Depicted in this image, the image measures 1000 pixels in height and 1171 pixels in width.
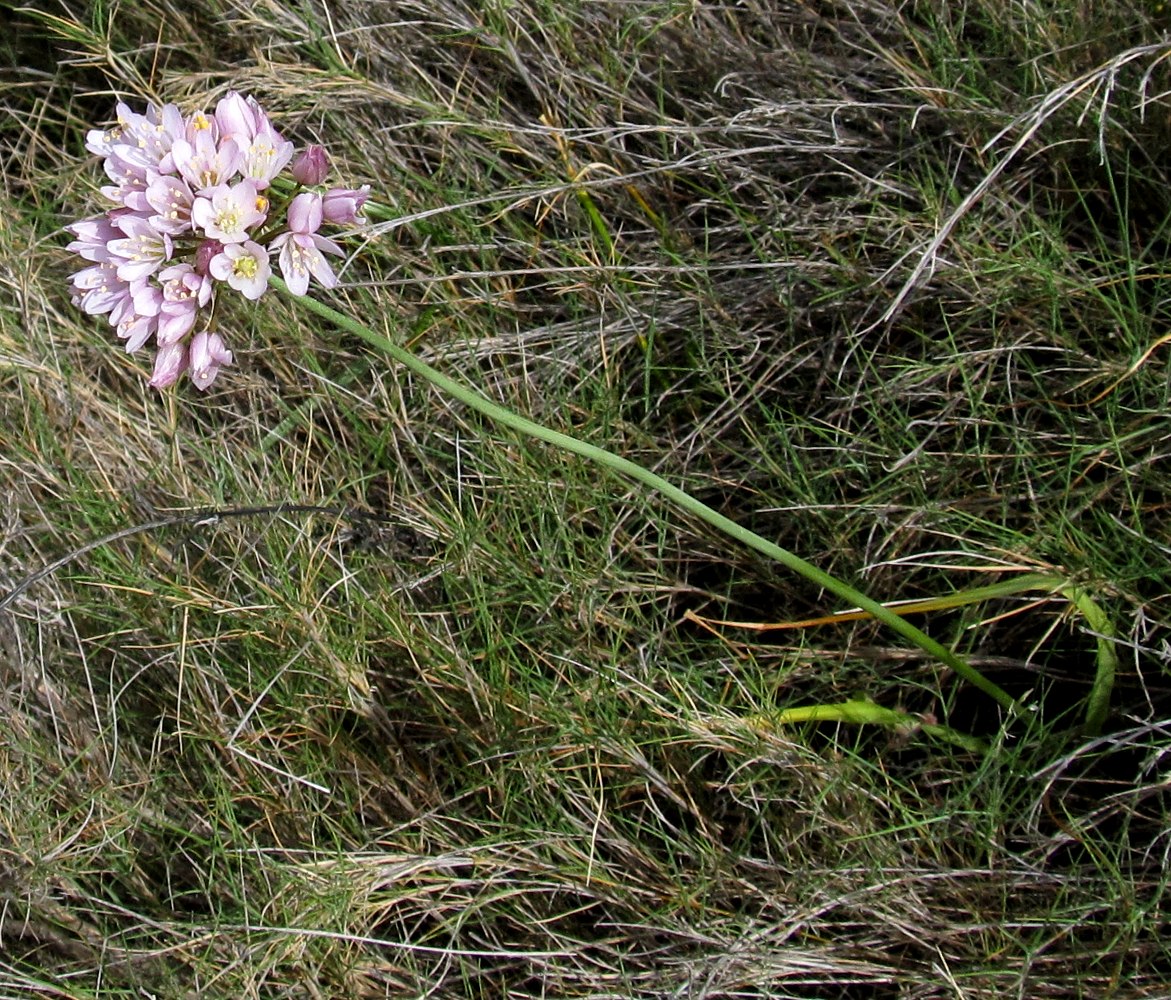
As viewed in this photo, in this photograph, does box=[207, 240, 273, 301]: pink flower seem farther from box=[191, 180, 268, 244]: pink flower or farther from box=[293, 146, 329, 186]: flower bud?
box=[293, 146, 329, 186]: flower bud

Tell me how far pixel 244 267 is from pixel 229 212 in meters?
0.07

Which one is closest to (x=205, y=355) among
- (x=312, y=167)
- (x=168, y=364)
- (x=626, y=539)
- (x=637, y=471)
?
(x=168, y=364)

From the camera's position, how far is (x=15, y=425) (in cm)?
212

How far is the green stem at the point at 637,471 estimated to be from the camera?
1.33 metres

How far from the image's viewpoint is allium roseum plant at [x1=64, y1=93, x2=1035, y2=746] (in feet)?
4.48

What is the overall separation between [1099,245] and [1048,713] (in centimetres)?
77

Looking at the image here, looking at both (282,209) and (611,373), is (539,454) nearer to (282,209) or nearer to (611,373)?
(611,373)

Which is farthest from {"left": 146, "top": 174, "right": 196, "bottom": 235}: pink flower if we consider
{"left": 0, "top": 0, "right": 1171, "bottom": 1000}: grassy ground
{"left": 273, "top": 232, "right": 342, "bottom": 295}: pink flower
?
{"left": 0, "top": 0, "right": 1171, "bottom": 1000}: grassy ground

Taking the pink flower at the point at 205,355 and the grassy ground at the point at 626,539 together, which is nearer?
the pink flower at the point at 205,355

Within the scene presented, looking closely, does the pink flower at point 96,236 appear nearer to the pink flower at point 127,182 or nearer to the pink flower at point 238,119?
the pink flower at point 127,182

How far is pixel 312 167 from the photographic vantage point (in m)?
1.46

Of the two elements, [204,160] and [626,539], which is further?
[626,539]

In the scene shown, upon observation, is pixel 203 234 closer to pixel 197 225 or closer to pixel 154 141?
pixel 197 225

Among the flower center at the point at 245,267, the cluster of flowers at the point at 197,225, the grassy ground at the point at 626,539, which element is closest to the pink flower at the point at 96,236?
the cluster of flowers at the point at 197,225
